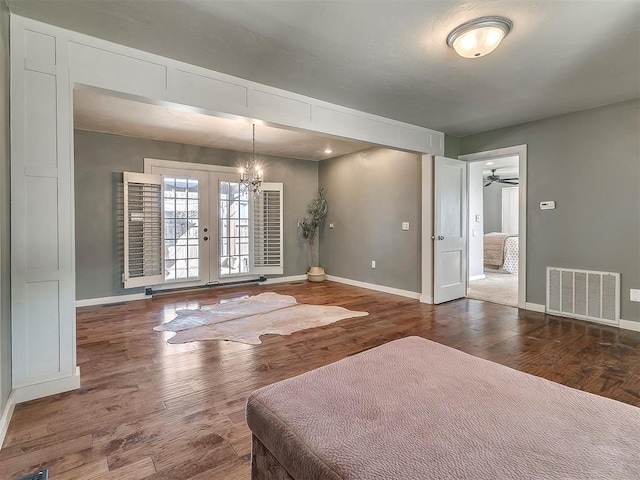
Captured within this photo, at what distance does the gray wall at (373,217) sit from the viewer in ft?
A: 17.5

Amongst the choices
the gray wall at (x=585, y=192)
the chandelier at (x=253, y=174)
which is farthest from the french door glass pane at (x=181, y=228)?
the gray wall at (x=585, y=192)

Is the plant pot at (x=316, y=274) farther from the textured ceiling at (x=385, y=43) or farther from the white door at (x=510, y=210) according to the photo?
the white door at (x=510, y=210)

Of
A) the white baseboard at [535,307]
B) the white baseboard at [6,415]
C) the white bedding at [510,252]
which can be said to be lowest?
the white baseboard at [6,415]

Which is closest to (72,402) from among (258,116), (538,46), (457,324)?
(258,116)

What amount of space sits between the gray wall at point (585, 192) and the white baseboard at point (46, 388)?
16.7 feet

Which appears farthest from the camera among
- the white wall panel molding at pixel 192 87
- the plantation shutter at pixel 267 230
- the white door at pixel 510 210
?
the white door at pixel 510 210

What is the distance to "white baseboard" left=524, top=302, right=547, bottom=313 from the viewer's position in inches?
171

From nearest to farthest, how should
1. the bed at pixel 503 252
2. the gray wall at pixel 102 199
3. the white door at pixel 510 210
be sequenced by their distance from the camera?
the gray wall at pixel 102 199 < the bed at pixel 503 252 < the white door at pixel 510 210

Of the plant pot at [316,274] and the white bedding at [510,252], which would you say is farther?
the white bedding at [510,252]

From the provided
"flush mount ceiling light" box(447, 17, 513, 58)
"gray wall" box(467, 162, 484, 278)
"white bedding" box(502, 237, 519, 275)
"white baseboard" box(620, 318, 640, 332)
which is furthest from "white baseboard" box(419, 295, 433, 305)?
"white bedding" box(502, 237, 519, 275)

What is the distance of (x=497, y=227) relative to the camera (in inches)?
413

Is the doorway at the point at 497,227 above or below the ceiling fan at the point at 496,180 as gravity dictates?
below

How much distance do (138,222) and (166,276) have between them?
95 centimetres

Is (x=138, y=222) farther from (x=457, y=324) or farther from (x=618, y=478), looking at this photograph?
(x=618, y=478)
